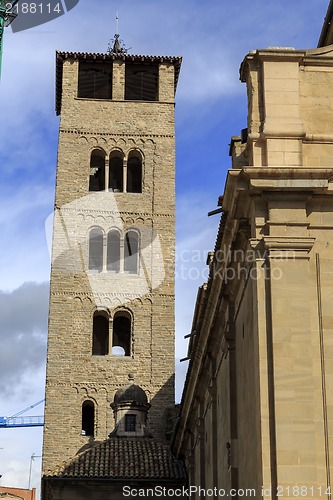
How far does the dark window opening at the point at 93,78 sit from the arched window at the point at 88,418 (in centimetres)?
1641

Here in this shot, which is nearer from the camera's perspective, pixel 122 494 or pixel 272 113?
pixel 272 113

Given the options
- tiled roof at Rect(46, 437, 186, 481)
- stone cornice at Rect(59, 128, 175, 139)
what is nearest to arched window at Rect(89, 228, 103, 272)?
stone cornice at Rect(59, 128, 175, 139)

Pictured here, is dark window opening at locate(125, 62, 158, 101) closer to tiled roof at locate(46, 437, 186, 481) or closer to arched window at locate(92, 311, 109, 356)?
arched window at locate(92, 311, 109, 356)

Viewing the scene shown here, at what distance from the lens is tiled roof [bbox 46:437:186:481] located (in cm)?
3394

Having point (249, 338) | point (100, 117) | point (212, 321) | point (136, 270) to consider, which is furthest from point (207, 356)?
point (100, 117)

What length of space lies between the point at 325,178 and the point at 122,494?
66.0ft

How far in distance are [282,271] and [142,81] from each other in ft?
124

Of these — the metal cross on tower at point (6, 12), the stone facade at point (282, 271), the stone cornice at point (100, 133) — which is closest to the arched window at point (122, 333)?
the stone cornice at point (100, 133)

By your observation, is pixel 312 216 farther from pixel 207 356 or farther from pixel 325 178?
pixel 207 356

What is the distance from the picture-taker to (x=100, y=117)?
4975 centimetres

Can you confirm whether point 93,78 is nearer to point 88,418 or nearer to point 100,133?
point 100,133

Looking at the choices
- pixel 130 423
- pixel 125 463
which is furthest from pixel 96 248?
pixel 125 463

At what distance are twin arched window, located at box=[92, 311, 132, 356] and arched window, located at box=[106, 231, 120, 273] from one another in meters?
2.33

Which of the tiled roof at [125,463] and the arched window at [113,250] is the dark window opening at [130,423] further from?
the arched window at [113,250]
